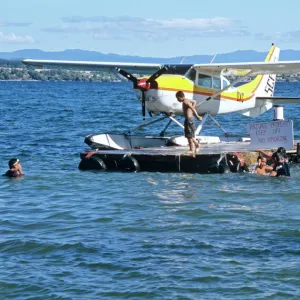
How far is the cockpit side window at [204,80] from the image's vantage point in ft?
65.4

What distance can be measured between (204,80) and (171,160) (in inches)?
141

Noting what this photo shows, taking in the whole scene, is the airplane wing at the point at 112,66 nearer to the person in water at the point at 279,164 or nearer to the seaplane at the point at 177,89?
the seaplane at the point at 177,89

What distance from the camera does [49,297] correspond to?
28.6 feet

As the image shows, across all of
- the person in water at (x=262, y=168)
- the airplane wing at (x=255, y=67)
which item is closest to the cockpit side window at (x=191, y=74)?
the airplane wing at (x=255, y=67)

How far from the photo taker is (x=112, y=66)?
20578mm

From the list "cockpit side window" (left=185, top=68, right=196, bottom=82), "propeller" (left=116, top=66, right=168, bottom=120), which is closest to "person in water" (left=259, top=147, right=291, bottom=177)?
"propeller" (left=116, top=66, right=168, bottom=120)

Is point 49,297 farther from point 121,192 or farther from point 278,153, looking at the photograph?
point 278,153

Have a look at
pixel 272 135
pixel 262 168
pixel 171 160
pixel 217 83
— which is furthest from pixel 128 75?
pixel 262 168

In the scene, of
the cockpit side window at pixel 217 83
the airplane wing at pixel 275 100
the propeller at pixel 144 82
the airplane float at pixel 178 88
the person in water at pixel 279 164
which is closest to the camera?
the person in water at pixel 279 164

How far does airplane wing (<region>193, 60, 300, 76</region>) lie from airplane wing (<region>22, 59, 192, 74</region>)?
49 centimetres

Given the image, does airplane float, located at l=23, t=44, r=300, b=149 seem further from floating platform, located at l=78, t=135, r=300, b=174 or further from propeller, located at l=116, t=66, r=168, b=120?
floating platform, located at l=78, t=135, r=300, b=174

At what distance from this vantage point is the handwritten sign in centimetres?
1755

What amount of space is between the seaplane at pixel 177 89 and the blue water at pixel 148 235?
1.94 m

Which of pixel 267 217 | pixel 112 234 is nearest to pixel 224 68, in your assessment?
pixel 267 217
